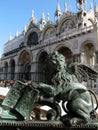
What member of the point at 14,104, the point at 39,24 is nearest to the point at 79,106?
the point at 14,104

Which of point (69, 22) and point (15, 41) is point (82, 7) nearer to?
point (69, 22)

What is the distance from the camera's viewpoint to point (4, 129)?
2875 mm

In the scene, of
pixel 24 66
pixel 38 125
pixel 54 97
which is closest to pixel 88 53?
pixel 24 66

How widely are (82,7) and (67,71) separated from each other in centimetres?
2745

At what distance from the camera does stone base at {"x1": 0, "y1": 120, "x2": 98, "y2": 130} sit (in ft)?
9.30

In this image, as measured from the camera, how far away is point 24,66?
34.2 metres

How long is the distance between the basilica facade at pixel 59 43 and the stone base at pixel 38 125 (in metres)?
15.5

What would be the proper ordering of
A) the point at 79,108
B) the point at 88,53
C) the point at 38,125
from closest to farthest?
1. the point at 38,125
2. the point at 79,108
3. the point at 88,53

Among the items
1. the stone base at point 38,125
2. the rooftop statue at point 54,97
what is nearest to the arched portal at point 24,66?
the rooftop statue at point 54,97

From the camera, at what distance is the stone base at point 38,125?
2.84m

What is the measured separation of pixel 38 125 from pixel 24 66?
31.5m

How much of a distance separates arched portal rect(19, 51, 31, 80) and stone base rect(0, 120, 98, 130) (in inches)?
1190

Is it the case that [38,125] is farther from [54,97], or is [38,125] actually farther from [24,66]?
[24,66]

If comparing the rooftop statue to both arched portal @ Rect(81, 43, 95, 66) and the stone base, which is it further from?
arched portal @ Rect(81, 43, 95, 66)
